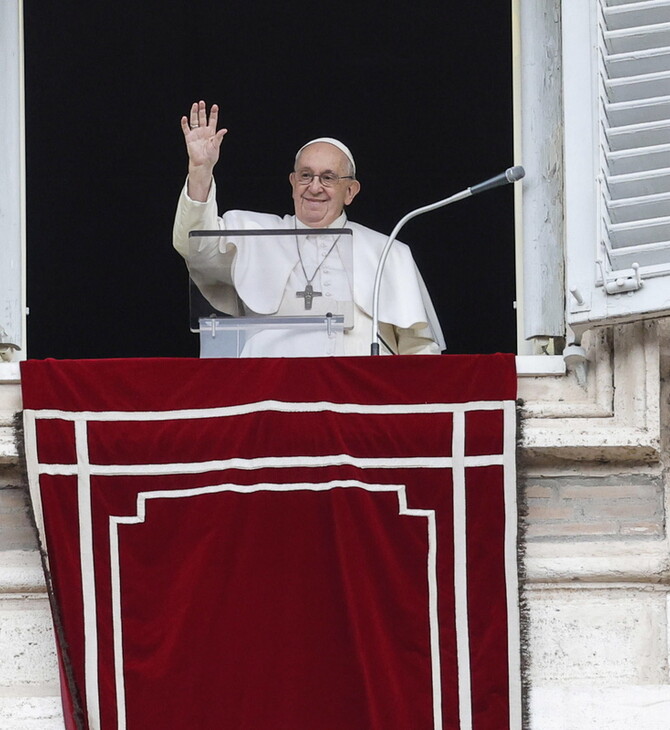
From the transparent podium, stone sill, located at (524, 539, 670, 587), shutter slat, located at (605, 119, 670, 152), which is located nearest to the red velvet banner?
stone sill, located at (524, 539, 670, 587)

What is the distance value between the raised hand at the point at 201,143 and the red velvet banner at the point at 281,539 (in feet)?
2.05

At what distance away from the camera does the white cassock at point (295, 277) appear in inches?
188

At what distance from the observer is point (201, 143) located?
485cm

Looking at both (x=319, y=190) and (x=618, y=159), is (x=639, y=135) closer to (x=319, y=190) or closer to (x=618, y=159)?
(x=618, y=159)

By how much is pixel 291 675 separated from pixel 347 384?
0.73 m

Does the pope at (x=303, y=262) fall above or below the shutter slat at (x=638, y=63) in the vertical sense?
below

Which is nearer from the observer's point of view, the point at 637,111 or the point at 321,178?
the point at 637,111

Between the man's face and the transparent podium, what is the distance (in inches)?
19.3

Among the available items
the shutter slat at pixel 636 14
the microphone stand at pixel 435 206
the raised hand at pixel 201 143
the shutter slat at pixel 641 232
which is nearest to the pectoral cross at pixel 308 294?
the microphone stand at pixel 435 206

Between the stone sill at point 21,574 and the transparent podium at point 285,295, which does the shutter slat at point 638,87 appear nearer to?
the transparent podium at point 285,295

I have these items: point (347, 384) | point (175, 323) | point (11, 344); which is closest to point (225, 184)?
point (175, 323)

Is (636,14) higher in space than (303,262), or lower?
higher

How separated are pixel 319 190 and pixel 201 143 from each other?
0.58 meters

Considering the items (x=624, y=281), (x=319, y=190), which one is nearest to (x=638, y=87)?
(x=624, y=281)
